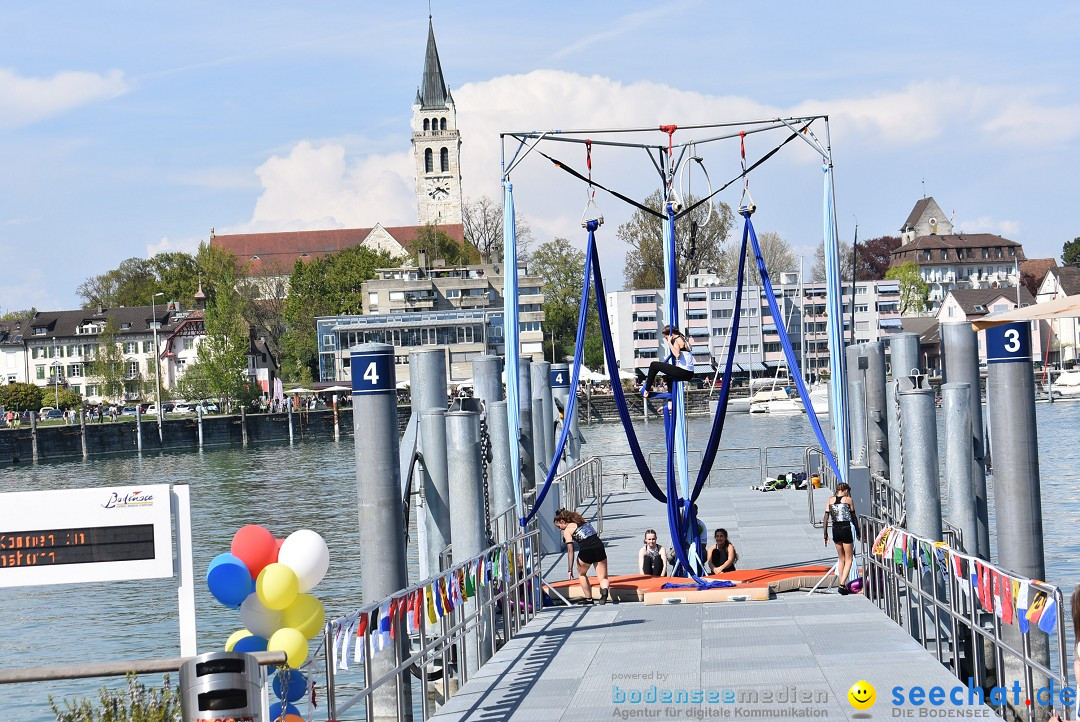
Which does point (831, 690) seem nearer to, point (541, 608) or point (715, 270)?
point (541, 608)

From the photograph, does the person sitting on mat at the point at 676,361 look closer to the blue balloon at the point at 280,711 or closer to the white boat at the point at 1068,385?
the blue balloon at the point at 280,711

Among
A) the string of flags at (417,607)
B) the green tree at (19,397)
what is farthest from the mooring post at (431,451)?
the green tree at (19,397)

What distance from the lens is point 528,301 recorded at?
12575 centimetres

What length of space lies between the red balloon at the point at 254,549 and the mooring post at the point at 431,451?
451 centimetres

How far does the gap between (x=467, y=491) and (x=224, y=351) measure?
318 ft

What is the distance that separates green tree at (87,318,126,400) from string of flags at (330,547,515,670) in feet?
395

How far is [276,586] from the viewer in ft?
39.8

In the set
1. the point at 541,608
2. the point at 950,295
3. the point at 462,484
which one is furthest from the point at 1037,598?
the point at 950,295

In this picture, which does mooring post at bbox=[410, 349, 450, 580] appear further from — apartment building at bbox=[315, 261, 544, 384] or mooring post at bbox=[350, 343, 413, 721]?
apartment building at bbox=[315, 261, 544, 384]

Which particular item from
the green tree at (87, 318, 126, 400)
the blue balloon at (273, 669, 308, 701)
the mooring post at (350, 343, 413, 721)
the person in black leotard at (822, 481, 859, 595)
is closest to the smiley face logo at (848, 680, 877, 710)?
the mooring post at (350, 343, 413, 721)

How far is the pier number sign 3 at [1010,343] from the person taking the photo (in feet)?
43.9

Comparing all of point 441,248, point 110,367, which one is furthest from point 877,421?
point 441,248

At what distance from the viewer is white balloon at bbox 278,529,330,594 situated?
12305 millimetres

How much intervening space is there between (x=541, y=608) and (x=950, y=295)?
471 feet
